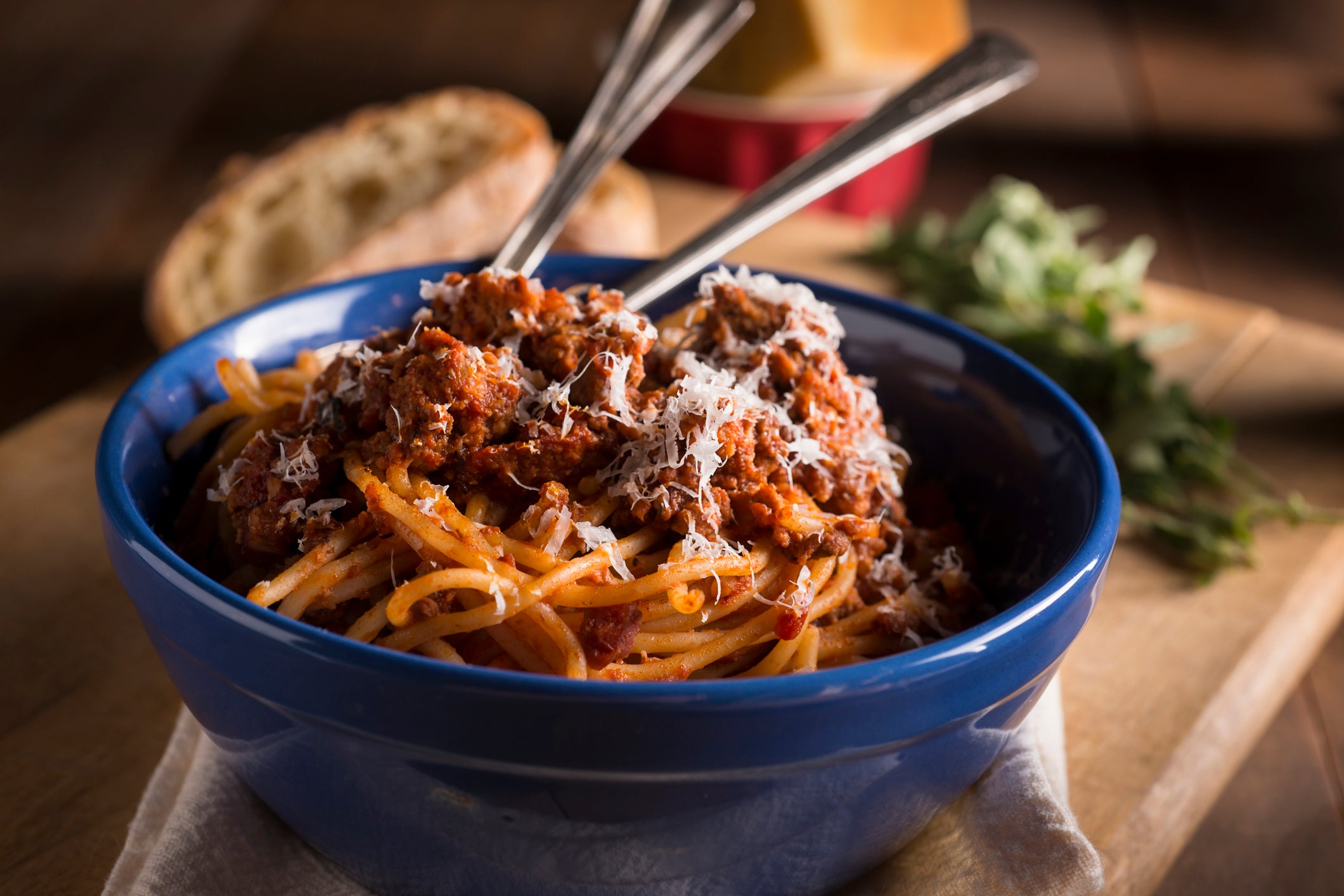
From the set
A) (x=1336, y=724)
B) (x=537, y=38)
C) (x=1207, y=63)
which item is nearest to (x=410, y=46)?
(x=537, y=38)

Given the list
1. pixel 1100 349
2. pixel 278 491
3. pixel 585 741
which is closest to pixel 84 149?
pixel 1100 349

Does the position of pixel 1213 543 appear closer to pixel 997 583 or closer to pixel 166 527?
pixel 997 583

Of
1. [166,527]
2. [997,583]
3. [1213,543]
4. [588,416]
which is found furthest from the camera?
[1213,543]

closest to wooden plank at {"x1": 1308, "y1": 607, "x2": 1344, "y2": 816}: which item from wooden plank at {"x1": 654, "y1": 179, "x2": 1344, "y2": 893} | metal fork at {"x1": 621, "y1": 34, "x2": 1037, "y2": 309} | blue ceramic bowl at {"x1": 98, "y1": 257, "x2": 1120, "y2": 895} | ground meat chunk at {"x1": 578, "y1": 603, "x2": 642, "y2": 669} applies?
wooden plank at {"x1": 654, "y1": 179, "x2": 1344, "y2": 893}

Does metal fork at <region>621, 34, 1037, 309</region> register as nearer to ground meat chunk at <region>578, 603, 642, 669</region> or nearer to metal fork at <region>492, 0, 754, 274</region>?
metal fork at <region>492, 0, 754, 274</region>

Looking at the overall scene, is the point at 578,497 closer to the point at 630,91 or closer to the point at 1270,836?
the point at 630,91

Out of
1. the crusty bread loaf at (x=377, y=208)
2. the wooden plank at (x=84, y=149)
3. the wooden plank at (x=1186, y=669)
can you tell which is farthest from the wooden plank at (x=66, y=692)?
the wooden plank at (x=1186, y=669)

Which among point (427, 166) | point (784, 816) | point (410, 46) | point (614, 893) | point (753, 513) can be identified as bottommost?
point (410, 46)
